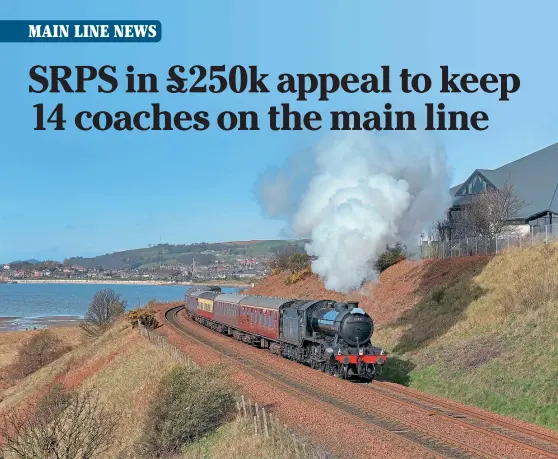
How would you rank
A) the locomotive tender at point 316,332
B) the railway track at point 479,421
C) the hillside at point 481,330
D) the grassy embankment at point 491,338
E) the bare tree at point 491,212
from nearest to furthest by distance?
the railway track at point 479,421 → the grassy embankment at point 491,338 → the hillside at point 481,330 → the locomotive tender at point 316,332 → the bare tree at point 491,212

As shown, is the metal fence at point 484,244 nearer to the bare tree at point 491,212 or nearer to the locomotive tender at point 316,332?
the bare tree at point 491,212

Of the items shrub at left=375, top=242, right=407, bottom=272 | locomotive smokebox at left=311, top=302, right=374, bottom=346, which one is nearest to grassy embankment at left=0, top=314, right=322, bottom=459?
locomotive smokebox at left=311, top=302, right=374, bottom=346

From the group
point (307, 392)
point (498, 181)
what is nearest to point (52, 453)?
point (307, 392)

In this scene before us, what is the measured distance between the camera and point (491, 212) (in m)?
51.1

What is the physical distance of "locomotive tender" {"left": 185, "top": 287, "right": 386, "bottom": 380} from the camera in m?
Result: 26.9

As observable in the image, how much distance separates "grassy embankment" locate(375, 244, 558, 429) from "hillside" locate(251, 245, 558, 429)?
5 cm

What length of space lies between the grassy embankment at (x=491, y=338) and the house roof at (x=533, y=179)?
49.6ft

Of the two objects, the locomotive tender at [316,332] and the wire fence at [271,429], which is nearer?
the wire fence at [271,429]

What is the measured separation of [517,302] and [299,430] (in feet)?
54.7

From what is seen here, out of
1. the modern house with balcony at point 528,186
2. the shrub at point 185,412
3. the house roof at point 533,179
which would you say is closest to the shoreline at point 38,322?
the modern house with balcony at point 528,186

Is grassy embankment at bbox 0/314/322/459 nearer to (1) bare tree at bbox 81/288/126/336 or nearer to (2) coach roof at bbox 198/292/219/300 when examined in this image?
(2) coach roof at bbox 198/292/219/300

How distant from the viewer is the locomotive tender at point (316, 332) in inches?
Answer: 1061

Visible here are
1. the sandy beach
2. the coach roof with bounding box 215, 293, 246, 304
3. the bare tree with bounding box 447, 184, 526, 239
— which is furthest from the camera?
the sandy beach

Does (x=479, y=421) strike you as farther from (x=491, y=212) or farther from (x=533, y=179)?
(x=533, y=179)
